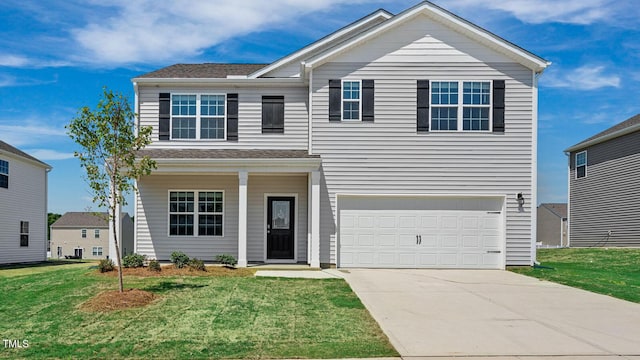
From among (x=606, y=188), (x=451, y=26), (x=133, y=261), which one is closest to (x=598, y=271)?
(x=451, y=26)

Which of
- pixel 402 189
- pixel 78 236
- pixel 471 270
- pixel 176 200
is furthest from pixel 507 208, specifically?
pixel 78 236

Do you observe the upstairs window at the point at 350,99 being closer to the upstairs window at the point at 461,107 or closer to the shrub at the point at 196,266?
the upstairs window at the point at 461,107

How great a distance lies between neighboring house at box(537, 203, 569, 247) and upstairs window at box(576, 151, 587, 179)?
76.7ft

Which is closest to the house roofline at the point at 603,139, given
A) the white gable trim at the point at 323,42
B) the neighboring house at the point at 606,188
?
the neighboring house at the point at 606,188

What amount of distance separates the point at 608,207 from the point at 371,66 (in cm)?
1654

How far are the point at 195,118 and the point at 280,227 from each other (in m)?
4.51

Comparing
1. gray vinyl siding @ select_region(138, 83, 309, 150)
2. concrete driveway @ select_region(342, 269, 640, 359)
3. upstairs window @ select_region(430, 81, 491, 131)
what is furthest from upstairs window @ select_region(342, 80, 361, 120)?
concrete driveway @ select_region(342, 269, 640, 359)

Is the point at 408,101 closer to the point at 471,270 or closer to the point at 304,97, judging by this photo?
the point at 304,97

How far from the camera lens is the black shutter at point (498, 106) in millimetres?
16984

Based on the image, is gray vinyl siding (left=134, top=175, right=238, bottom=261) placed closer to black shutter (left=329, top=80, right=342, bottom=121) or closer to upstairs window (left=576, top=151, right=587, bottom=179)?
black shutter (left=329, top=80, right=342, bottom=121)

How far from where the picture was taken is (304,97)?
18219 mm

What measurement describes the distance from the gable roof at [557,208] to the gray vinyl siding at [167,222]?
140 feet

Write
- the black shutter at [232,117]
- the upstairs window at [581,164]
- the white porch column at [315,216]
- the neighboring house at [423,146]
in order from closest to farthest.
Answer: the white porch column at [315,216], the neighboring house at [423,146], the black shutter at [232,117], the upstairs window at [581,164]

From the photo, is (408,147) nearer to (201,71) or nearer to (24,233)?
(201,71)
